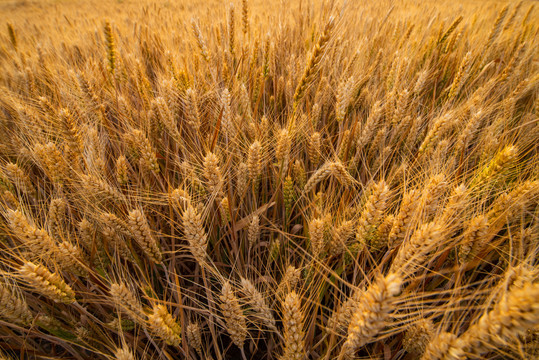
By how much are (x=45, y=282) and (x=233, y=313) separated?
60 centimetres

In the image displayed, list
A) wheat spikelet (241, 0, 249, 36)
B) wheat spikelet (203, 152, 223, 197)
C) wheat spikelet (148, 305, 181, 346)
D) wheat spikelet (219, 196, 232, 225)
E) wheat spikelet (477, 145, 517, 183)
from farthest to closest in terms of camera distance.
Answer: wheat spikelet (241, 0, 249, 36), wheat spikelet (219, 196, 232, 225), wheat spikelet (203, 152, 223, 197), wheat spikelet (477, 145, 517, 183), wheat spikelet (148, 305, 181, 346)

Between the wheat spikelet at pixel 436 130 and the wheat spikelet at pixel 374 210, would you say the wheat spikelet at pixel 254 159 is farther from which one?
the wheat spikelet at pixel 436 130

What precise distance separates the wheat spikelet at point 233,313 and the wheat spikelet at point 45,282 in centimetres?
55

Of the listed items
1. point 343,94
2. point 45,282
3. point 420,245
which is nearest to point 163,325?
point 45,282

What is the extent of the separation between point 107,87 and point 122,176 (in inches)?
41.7

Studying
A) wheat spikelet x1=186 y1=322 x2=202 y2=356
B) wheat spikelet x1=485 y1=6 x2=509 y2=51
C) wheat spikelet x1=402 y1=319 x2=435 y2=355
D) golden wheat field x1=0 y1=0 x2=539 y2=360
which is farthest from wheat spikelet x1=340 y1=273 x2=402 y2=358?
wheat spikelet x1=485 y1=6 x2=509 y2=51

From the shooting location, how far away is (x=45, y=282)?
2.41 ft

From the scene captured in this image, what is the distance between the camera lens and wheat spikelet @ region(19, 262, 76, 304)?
71 cm

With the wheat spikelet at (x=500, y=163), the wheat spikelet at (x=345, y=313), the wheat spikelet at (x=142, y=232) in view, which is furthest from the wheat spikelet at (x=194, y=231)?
the wheat spikelet at (x=500, y=163)

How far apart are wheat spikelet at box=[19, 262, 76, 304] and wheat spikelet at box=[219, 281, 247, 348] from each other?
0.55m

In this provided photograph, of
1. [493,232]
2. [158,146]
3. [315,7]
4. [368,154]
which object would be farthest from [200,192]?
[315,7]

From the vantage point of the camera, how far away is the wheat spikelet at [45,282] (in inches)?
27.9

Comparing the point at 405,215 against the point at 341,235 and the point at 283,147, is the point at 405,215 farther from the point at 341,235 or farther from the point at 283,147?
the point at 283,147

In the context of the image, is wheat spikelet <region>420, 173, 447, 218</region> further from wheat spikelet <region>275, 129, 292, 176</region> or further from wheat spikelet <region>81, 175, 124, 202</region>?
wheat spikelet <region>81, 175, 124, 202</region>
